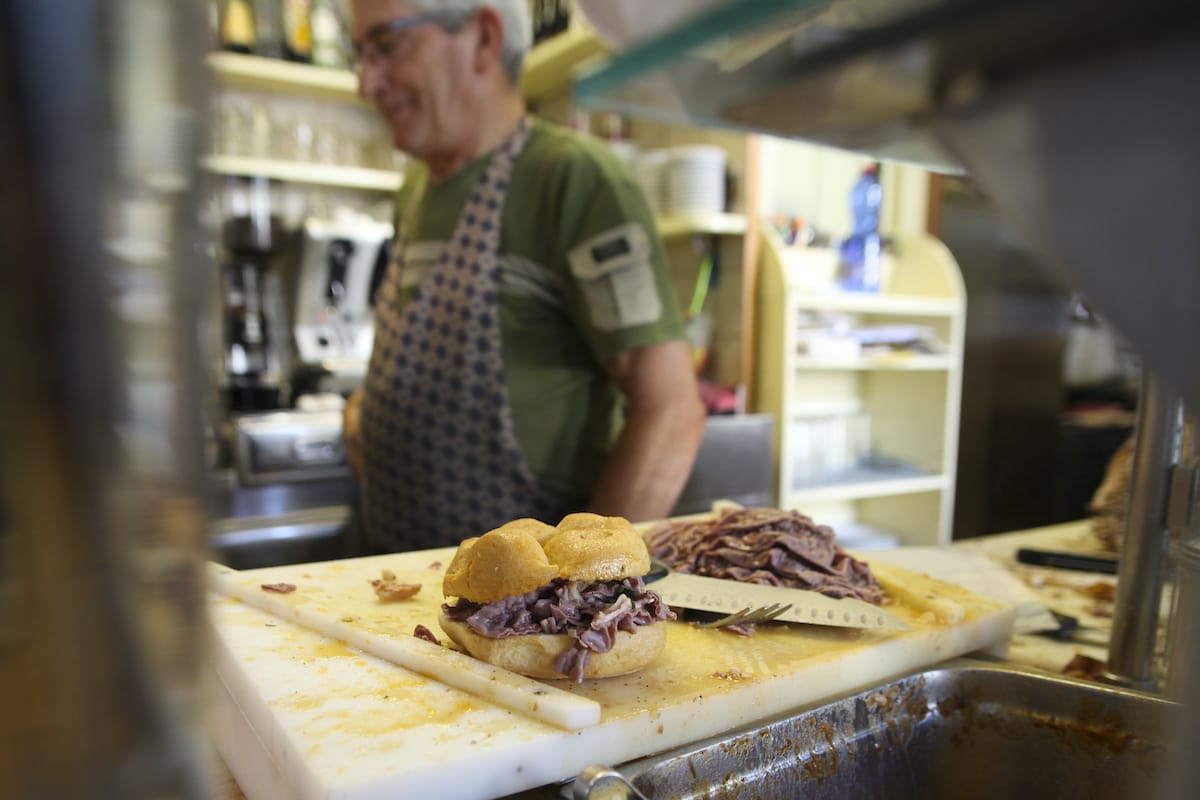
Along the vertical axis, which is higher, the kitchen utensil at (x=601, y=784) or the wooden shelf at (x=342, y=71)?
the wooden shelf at (x=342, y=71)

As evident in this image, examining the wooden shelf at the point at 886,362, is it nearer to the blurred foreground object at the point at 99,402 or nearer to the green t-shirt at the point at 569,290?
the green t-shirt at the point at 569,290

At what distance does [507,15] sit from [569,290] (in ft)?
1.59

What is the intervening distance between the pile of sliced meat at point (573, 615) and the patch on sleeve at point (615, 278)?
23.9 inches

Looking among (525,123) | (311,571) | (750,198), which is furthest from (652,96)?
(750,198)

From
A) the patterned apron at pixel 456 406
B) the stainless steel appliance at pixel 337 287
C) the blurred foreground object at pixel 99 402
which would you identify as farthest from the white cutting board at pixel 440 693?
the stainless steel appliance at pixel 337 287

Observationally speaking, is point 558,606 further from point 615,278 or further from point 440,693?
point 615,278

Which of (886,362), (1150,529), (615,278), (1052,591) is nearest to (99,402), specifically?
(1150,529)

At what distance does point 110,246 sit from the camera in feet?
0.40

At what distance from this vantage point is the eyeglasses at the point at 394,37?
1.26 meters

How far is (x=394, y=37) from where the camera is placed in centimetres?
129

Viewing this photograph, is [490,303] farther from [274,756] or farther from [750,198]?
[750,198]

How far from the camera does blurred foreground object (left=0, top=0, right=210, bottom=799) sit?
0.38 feet

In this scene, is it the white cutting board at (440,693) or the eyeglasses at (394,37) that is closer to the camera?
the white cutting board at (440,693)

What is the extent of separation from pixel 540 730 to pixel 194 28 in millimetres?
467
